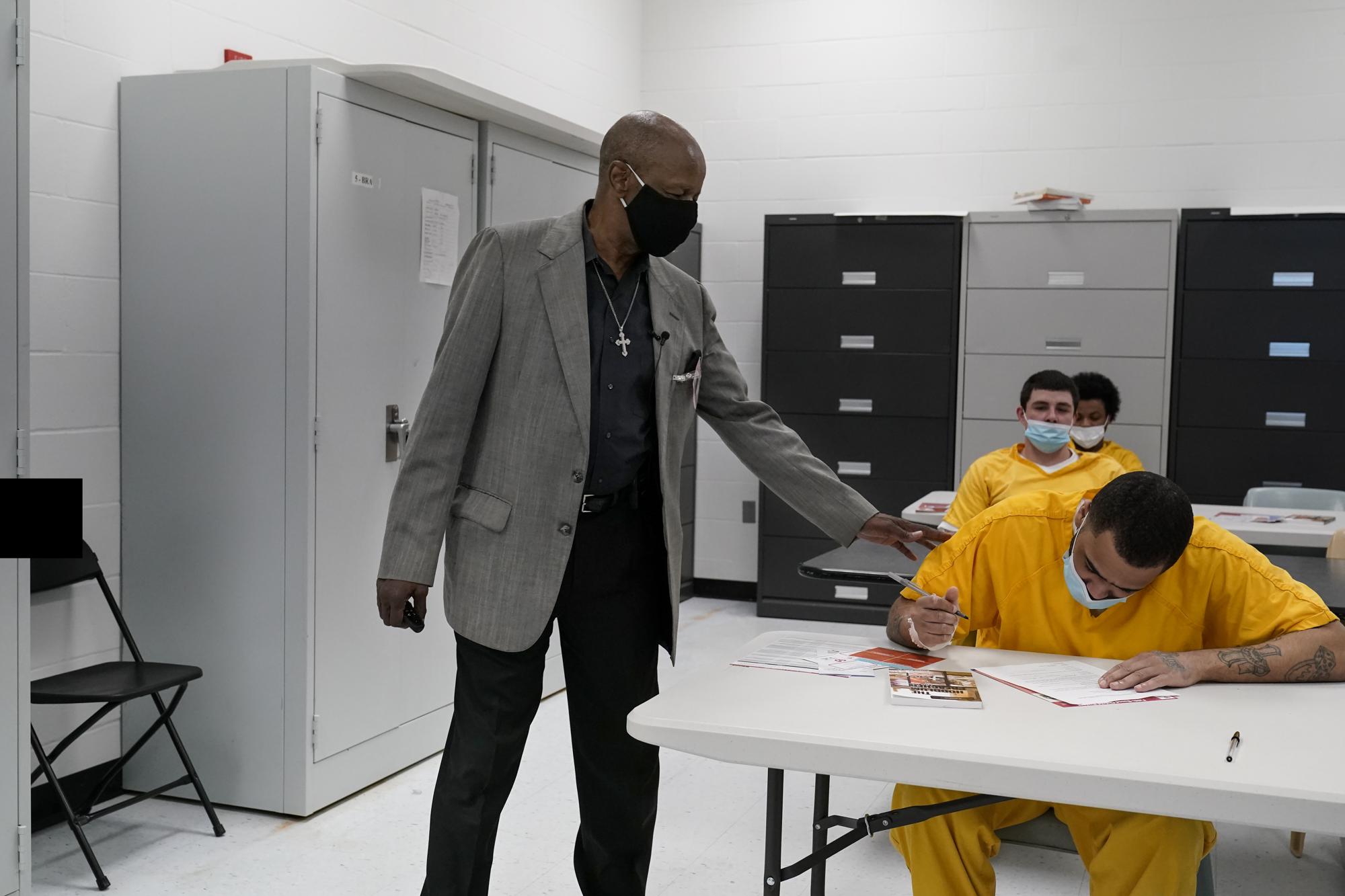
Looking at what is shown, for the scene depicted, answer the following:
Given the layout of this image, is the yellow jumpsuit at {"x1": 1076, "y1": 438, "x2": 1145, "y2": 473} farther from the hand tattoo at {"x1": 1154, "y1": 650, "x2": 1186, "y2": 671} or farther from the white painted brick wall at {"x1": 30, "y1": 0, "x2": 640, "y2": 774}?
the white painted brick wall at {"x1": 30, "y1": 0, "x2": 640, "y2": 774}

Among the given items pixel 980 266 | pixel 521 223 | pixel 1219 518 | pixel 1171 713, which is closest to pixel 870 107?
pixel 980 266

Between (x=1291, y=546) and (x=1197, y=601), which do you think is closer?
(x=1197, y=601)

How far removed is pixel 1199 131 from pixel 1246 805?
493cm

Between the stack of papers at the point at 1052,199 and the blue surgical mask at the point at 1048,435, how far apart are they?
1.87m

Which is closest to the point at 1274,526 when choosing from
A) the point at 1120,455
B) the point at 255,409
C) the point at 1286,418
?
the point at 1120,455

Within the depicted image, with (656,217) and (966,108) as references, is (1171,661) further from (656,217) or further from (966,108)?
(966,108)

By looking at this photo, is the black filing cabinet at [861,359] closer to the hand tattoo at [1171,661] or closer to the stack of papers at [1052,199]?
the stack of papers at [1052,199]

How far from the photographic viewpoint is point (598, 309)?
2.00 m

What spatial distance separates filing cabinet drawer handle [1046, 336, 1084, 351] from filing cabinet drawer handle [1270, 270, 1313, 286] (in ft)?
2.65

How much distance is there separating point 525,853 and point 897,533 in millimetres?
1346

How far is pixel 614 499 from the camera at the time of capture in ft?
6.54

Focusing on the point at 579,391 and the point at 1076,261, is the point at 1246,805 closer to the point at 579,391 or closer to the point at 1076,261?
the point at 579,391

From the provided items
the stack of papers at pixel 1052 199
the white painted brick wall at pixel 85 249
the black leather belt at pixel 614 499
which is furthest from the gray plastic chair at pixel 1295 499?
the white painted brick wall at pixel 85 249

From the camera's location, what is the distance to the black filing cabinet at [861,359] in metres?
5.50
